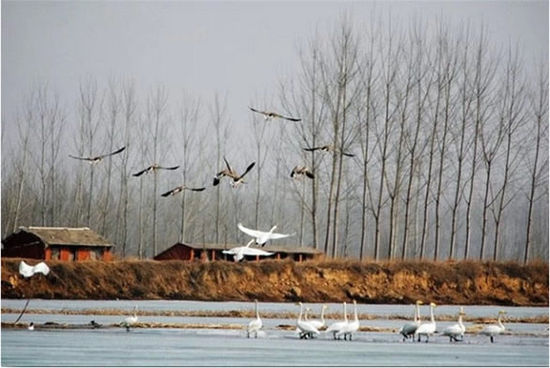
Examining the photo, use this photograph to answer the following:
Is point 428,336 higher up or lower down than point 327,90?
lower down

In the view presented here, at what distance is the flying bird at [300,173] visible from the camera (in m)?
7.42

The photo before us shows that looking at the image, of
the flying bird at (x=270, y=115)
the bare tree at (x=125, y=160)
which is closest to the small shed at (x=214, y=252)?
the bare tree at (x=125, y=160)

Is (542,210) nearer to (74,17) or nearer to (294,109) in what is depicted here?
(294,109)

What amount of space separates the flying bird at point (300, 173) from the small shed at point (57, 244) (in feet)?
3.80

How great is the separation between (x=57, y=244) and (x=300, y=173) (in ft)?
4.92

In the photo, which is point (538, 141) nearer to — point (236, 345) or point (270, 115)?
point (270, 115)

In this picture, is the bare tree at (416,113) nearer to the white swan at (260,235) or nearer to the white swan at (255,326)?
the white swan at (260,235)

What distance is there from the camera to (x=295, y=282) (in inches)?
292

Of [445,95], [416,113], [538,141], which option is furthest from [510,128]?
[416,113]

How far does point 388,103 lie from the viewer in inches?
296

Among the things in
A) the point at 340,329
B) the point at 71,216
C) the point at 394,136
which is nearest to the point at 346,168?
the point at 394,136

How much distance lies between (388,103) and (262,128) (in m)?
0.78

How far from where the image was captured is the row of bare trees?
734 cm

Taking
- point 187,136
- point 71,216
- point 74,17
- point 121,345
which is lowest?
point 121,345
